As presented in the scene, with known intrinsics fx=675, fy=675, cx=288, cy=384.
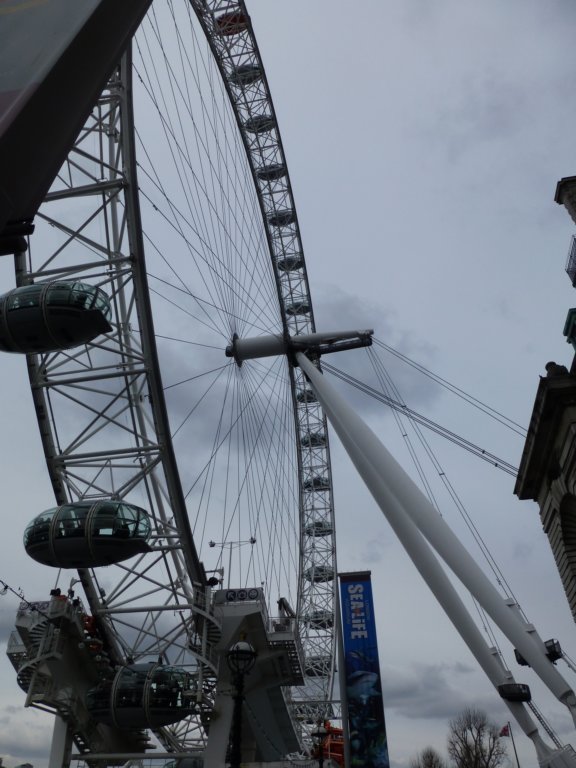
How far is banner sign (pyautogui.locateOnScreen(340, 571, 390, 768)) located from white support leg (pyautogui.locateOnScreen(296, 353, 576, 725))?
13.5 metres

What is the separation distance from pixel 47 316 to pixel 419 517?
623 inches

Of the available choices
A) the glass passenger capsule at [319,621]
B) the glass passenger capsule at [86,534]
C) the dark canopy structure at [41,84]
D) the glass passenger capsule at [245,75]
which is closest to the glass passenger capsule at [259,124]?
the glass passenger capsule at [245,75]

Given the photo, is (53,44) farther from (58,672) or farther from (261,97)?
(261,97)

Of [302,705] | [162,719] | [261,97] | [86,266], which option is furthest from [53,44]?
[302,705]

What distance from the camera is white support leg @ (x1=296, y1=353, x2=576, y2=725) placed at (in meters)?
16.9

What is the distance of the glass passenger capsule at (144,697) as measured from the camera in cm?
3447

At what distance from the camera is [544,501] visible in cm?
2477

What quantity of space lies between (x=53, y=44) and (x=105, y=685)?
119 feet

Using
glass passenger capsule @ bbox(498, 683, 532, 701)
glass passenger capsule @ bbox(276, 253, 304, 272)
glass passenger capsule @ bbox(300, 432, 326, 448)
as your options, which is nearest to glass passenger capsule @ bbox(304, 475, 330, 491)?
glass passenger capsule @ bbox(300, 432, 326, 448)

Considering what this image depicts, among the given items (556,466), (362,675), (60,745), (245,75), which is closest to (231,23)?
(245,75)

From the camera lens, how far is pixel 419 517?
21.0 m

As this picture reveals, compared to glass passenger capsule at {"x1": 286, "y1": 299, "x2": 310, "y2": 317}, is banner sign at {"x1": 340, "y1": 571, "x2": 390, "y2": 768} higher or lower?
lower

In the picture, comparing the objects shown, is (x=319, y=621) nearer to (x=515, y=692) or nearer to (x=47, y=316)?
(x=47, y=316)

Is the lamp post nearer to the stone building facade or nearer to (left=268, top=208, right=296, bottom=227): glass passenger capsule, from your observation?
the stone building facade
